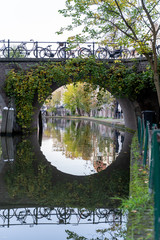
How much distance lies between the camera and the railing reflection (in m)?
4.60

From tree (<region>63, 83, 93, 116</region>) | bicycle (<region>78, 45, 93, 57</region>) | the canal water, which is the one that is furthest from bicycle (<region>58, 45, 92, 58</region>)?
tree (<region>63, 83, 93, 116</region>)

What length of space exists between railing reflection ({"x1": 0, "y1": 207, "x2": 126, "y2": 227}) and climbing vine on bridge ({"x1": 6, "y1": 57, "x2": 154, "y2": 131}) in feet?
43.3

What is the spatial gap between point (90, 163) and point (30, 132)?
11385 mm

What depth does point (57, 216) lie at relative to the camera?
15.8 ft

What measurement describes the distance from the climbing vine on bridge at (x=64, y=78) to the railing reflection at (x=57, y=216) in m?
13.2

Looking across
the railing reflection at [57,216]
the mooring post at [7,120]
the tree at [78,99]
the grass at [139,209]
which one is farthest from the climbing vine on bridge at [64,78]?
the tree at [78,99]

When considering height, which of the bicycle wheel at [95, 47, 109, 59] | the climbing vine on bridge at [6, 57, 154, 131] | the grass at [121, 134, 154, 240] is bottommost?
the grass at [121, 134, 154, 240]

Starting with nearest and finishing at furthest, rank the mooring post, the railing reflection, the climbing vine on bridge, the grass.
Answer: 1. the grass
2. the railing reflection
3. the mooring post
4. the climbing vine on bridge

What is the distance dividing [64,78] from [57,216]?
14065mm

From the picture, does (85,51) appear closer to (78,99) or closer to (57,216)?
(57,216)

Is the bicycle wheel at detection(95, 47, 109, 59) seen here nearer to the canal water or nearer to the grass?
the canal water

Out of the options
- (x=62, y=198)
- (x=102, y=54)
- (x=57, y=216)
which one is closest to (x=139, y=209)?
(x=57, y=216)

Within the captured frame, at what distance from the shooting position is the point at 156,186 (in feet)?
9.61

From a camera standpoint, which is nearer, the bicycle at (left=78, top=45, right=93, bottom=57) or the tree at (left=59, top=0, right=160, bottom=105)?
the tree at (left=59, top=0, right=160, bottom=105)
